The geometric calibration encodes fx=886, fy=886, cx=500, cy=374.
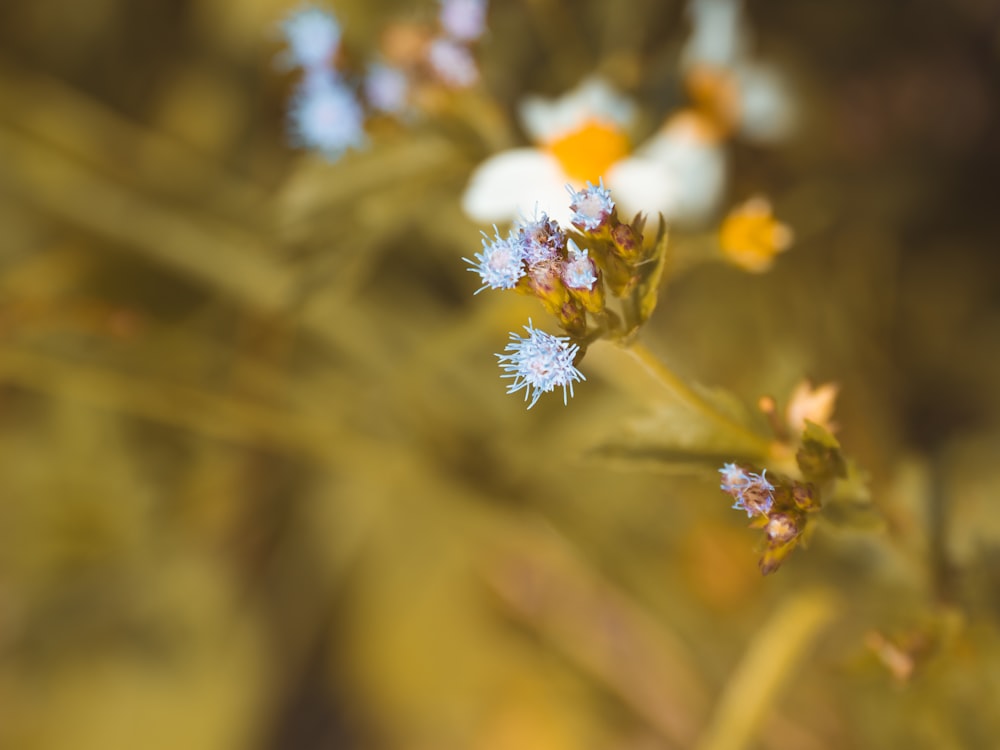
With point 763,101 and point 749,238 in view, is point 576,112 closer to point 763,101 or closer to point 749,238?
point 749,238

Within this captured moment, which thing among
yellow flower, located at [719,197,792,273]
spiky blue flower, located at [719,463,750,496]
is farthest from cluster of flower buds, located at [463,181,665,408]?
yellow flower, located at [719,197,792,273]

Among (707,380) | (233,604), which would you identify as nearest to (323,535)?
(233,604)

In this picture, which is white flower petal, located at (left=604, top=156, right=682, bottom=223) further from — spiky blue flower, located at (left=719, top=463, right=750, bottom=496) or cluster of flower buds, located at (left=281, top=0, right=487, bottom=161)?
spiky blue flower, located at (left=719, top=463, right=750, bottom=496)

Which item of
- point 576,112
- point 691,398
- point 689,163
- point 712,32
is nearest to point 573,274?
point 691,398

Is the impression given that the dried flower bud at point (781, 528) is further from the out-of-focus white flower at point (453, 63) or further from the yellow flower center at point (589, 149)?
the out-of-focus white flower at point (453, 63)

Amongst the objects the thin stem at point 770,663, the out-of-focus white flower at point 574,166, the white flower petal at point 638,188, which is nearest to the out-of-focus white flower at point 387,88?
the out-of-focus white flower at point 574,166

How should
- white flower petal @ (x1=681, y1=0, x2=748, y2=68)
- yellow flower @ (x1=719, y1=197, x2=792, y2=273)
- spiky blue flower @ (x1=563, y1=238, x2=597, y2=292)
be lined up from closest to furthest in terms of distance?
spiky blue flower @ (x1=563, y1=238, x2=597, y2=292), yellow flower @ (x1=719, y1=197, x2=792, y2=273), white flower petal @ (x1=681, y1=0, x2=748, y2=68)
